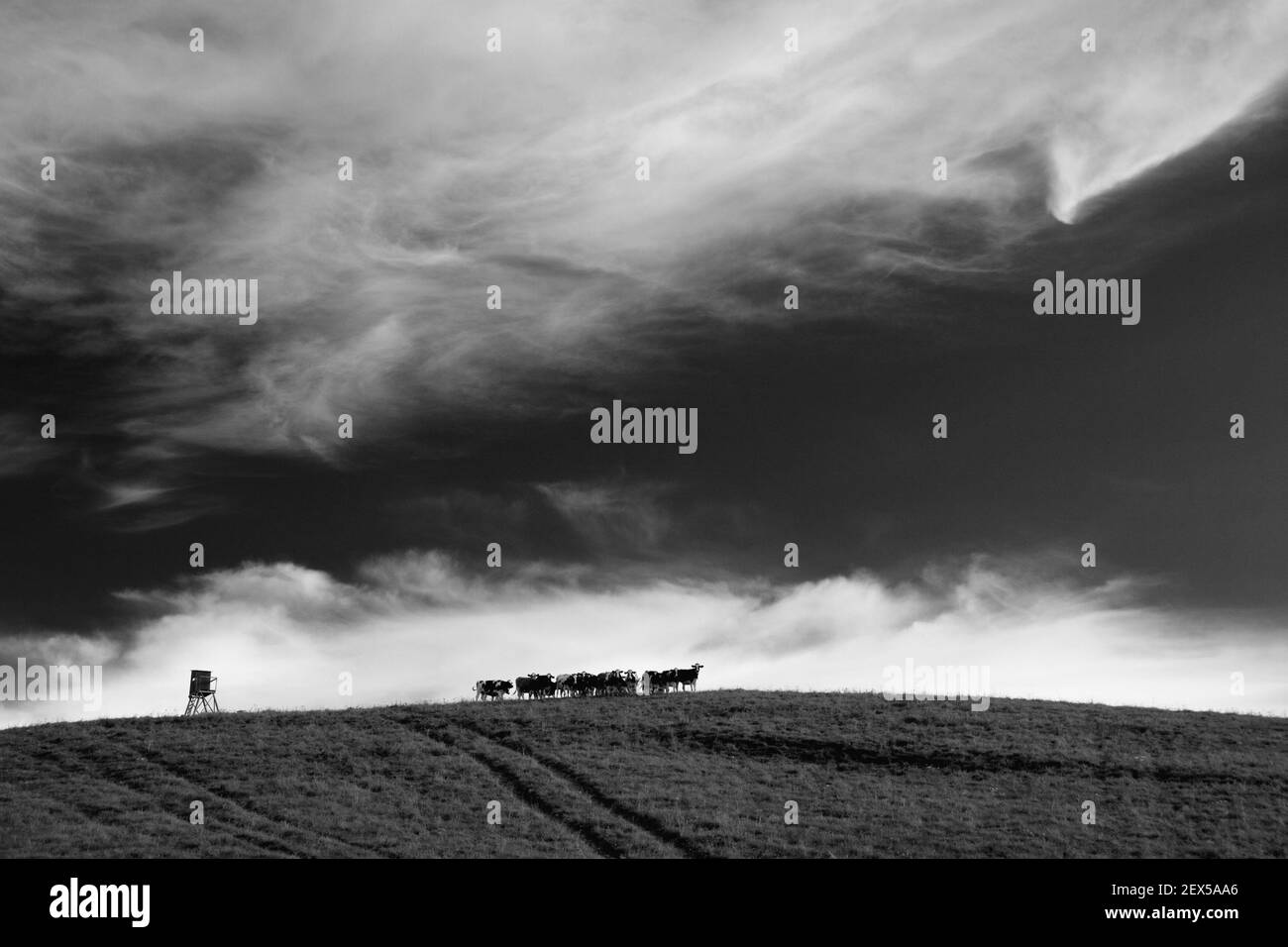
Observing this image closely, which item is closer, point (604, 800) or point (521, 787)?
point (604, 800)

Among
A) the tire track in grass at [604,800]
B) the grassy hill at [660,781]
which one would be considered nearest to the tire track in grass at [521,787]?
the grassy hill at [660,781]

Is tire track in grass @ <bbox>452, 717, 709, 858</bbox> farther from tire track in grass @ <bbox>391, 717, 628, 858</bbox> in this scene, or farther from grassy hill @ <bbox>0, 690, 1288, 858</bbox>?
tire track in grass @ <bbox>391, 717, 628, 858</bbox>

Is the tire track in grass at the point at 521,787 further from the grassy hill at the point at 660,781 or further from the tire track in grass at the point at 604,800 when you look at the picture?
the tire track in grass at the point at 604,800

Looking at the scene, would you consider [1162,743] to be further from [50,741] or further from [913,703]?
[50,741]

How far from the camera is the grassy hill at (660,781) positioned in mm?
31703

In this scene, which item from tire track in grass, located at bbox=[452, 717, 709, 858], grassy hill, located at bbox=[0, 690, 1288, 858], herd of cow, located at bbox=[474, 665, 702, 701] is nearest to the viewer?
tire track in grass, located at bbox=[452, 717, 709, 858]

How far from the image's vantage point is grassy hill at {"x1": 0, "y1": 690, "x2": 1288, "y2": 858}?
3170cm

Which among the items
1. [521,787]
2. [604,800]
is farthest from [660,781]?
[521,787]

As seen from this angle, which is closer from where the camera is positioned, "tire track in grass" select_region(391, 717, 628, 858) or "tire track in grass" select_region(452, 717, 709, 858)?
"tire track in grass" select_region(452, 717, 709, 858)

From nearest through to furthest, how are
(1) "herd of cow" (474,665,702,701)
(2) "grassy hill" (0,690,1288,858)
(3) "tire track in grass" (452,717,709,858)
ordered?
1. (3) "tire track in grass" (452,717,709,858)
2. (2) "grassy hill" (0,690,1288,858)
3. (1) "herd of cow" (474,665,702,701)

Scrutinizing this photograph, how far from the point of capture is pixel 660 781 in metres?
38.6

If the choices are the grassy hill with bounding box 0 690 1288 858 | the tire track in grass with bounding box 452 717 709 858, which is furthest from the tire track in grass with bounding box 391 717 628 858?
the tire track in grass with bounding box 452 717 709 858

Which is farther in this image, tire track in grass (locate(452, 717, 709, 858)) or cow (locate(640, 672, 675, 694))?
cow (locate(640, 672, 675, 694))

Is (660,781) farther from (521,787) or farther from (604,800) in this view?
(521,787)
